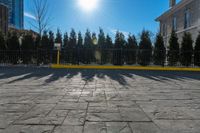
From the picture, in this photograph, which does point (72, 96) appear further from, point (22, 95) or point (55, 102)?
point (22, 95)

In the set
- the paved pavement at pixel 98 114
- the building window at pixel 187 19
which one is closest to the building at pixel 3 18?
the building window at pixel 187 19

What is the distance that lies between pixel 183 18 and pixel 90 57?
37.3 ft

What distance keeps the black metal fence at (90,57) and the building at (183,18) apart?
4366mm

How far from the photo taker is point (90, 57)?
14945mm

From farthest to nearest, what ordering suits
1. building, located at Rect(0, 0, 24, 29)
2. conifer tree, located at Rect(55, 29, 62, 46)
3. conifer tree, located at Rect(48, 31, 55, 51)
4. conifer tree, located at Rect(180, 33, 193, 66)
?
1. building, located at Rect(0, 0, 24, 29)
2. conifer tree, located at Rect(55, 29, 62, 46)
3. conifer tree, located at Rect(48, 31, 55, 51)
4. conifer tree, located at Rect(180, 33, 193, 66)

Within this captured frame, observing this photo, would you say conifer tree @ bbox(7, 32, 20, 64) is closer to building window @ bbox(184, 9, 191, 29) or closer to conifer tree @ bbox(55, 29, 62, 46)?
conifer tree @ bbox(55, 29, 62, 46)

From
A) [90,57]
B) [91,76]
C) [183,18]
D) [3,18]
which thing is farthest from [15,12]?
[91,76]

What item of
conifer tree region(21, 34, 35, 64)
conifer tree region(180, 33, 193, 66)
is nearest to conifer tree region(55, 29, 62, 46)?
conifer tree region(21, 34, 35, 64)

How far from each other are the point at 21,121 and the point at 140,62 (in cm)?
1260

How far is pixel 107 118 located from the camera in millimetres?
→ 3215

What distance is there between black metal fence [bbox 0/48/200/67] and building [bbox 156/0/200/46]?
437 centimetres

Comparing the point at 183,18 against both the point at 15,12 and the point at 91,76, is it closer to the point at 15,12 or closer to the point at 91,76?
the point at 91,76

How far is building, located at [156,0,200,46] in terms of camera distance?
17344 millimetres

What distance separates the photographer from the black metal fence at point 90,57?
14633mm
